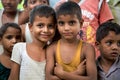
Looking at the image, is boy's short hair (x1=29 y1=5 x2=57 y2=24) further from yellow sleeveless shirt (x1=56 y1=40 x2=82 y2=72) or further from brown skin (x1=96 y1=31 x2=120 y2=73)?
brown skin (x1=96 y1=31 x2=120 y2=73)

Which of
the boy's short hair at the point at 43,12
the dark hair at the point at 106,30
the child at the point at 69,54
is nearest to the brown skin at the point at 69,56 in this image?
the child at the point at 69,54

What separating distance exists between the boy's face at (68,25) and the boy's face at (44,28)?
0.08 meters

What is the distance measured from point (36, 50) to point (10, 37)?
53cm

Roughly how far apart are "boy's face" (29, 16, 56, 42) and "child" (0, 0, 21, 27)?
101 centimetres

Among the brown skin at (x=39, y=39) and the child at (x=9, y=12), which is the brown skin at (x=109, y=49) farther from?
the child at (x=9, y=12)

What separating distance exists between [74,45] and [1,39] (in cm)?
87

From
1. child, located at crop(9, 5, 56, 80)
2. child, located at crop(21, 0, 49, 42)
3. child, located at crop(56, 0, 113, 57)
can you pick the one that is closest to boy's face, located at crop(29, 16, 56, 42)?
child, located at crop(9, 5, 56, 80)

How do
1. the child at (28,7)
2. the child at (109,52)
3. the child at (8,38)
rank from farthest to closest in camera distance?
the child at (28,7) < the child at (8,38) < the child at (109,52)

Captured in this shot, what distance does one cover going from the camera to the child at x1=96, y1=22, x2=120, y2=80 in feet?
9.39

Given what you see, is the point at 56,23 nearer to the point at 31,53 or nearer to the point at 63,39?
the point at 63,39

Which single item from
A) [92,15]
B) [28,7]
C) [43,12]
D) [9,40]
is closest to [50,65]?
[43,12]

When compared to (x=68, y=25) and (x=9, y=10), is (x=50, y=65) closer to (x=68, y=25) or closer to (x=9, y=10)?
(x=68, y=25)

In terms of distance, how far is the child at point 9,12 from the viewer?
12.4 ft

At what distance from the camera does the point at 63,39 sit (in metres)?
2.84
